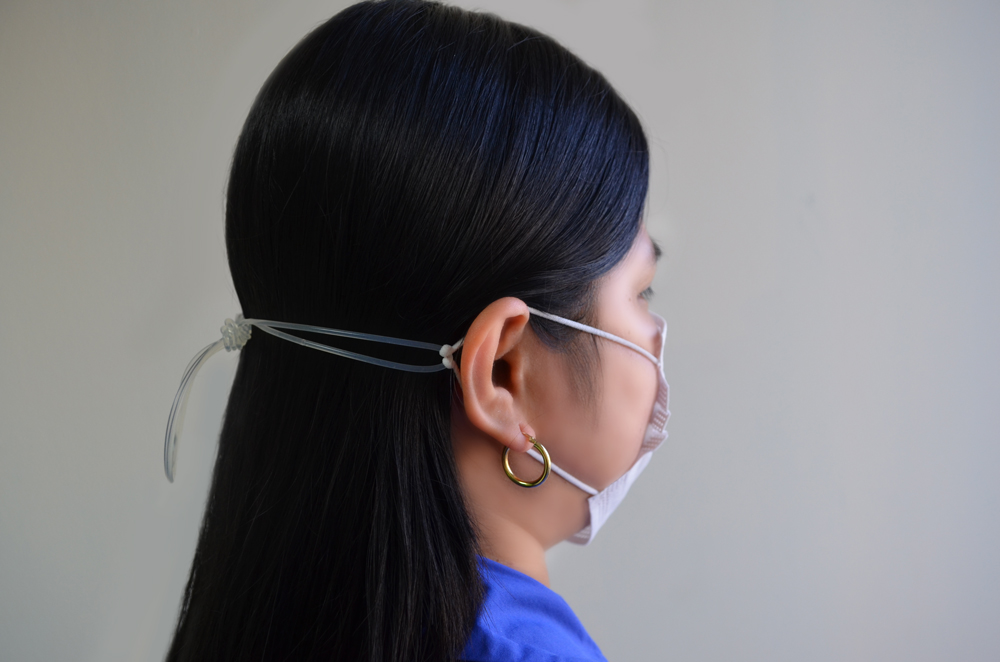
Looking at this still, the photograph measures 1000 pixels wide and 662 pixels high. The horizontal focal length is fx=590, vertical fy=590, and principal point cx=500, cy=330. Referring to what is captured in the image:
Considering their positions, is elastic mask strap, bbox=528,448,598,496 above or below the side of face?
below

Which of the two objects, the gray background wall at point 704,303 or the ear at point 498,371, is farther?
the gray background wall at point 704,303

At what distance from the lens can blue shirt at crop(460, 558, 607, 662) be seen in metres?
0.61

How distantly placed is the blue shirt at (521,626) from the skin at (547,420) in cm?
4

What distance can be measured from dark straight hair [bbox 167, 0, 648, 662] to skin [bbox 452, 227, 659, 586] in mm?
35

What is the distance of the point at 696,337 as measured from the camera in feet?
4.02

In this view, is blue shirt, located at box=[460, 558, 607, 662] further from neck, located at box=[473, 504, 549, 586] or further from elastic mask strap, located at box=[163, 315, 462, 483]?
elastic mask strap, located at box=[163, 315, 462, 483]

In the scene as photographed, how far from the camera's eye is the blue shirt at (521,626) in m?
0.61

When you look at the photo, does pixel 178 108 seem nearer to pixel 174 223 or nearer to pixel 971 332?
pixel 174 223

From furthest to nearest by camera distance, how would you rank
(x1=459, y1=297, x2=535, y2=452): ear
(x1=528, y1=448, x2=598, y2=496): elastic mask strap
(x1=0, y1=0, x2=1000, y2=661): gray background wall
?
(x1=0, y1=0, x2=1000, y2=661): gray background wall
(x1=528, y1=448, x2=598, y2=496): elastic mask strap
(x1=459, y1=297, x2=535, y2=452): ear

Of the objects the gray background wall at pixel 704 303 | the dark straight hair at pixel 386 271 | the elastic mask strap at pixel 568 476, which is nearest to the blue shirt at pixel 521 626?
the dark straight hair at pixel 386 271

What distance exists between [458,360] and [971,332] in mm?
1148

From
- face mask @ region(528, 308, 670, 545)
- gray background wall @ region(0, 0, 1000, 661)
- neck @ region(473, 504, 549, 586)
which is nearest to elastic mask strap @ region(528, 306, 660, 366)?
face mask @ region(528, 308, 670, 545)

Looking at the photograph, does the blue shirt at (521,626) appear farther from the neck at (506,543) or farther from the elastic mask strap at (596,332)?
the elastic mask strap at (596,332)

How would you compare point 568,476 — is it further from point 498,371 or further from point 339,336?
point 339,336
